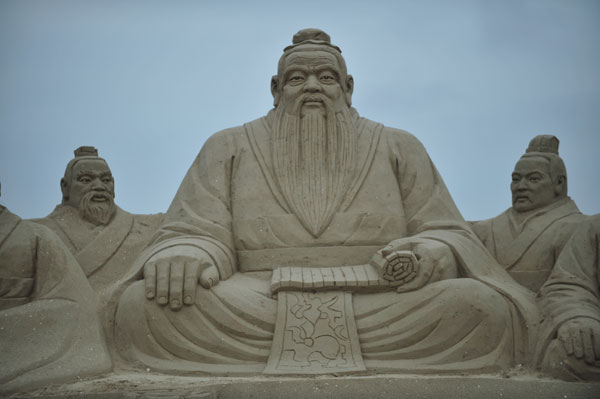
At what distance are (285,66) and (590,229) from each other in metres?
2.63

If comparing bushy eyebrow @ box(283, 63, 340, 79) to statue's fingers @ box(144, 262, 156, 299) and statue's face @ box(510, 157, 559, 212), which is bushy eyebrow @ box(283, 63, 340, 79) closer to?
statue's face @ box(510, 157, 559, 212)

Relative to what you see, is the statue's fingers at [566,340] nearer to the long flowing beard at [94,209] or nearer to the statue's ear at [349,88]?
the statue's ear at [349,88]

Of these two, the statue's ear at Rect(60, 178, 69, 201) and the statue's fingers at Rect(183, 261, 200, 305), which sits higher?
the statue's ear at Rect(60, 178, 69, 201)

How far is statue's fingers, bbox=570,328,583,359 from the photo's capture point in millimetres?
6762

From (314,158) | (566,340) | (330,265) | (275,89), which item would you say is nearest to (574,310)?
(566,340)

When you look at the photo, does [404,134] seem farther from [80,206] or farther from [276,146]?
[80,206]

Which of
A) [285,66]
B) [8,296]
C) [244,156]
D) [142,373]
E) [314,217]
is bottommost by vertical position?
[142,373]

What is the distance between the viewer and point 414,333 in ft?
23.5

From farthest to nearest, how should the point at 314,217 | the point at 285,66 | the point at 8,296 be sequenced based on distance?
the point at 285,66 → the point at 314,217 → the point at 8,296

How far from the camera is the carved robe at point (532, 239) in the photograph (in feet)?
26.5

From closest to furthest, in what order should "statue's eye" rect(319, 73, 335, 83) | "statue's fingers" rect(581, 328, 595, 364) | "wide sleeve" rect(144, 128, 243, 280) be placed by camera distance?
"statue's fingers" rect(581, 328, 595, 364)
"wide sleeve" rect(144, 128, 243, 280)
"statue's eye" rect(319, 73, 335, 83)

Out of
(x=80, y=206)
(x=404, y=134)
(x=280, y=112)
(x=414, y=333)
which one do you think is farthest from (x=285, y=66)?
(x=414, y=333)

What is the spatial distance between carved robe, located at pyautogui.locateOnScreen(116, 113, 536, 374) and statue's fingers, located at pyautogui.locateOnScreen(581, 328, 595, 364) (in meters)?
0.46

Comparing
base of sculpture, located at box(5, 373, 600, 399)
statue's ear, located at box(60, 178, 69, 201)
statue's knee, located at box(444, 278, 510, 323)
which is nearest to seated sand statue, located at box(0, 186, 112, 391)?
base of sculpture, located at box(5, 373, 600, 399)
